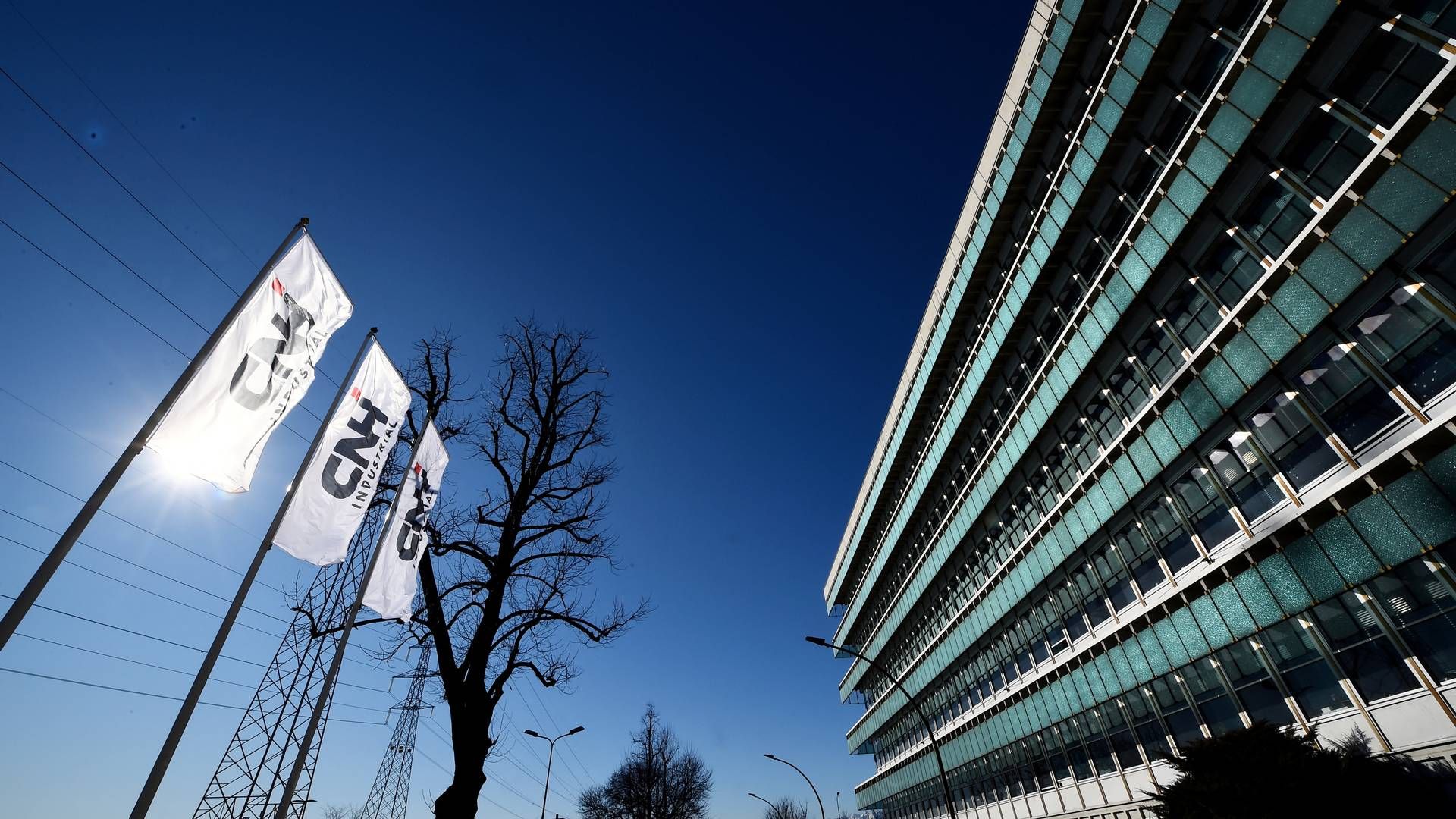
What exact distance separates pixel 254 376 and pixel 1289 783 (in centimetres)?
1739

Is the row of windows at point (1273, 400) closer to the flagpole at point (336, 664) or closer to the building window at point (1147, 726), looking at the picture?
the building window at point (1147, 726)

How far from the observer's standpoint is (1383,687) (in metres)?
13.0

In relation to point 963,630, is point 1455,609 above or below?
below

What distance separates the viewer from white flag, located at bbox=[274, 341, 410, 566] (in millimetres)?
9133

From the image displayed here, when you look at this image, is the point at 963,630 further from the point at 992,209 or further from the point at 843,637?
the point at 843,637

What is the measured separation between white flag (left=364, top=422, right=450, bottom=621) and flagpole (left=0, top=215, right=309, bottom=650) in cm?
458

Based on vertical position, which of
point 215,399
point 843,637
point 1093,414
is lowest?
point 215,399

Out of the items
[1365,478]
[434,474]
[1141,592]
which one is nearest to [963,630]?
[1141,592]

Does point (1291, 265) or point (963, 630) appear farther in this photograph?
point (963, 630)

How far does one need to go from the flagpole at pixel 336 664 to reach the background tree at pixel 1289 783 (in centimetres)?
1445

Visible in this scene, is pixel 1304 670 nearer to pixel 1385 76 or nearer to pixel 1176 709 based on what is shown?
pixel 1176 709

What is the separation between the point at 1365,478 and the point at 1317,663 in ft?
15.5

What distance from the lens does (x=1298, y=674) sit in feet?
48.5

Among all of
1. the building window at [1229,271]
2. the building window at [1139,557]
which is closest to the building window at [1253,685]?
the building window at [1139,557]
